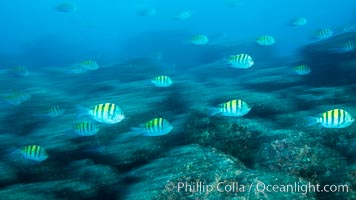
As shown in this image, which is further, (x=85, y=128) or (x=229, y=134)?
(x=229, y=134)

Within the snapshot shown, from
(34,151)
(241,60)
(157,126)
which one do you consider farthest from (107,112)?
(241,60)

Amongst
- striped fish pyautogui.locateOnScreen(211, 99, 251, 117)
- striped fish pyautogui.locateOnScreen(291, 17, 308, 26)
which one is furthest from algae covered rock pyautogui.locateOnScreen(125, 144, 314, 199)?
striped fish pyautogui.locateOnScreen(291, 17, 308, 26)

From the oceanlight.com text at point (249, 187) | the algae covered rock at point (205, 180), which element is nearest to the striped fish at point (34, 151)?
the algae covered rock at point (205, 180)

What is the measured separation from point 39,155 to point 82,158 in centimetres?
117

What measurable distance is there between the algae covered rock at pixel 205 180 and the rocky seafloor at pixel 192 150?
0.02m

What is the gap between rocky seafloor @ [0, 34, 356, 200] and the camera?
5297 millimetres

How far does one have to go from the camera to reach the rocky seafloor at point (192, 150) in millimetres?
5297

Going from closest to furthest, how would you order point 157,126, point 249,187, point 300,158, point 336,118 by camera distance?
point 249,187 < point 336,118 < point 300,158 < point 157,126

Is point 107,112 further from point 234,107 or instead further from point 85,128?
Answer: point 234,107

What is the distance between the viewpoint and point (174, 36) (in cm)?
3497

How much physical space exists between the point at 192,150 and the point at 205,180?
52.8 inches

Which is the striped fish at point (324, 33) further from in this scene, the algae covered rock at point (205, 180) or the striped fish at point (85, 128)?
A: the striped fish at point (85, 128)

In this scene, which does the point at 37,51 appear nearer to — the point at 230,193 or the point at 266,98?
the point at 266,98

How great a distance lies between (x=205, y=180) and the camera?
5.33 metres
